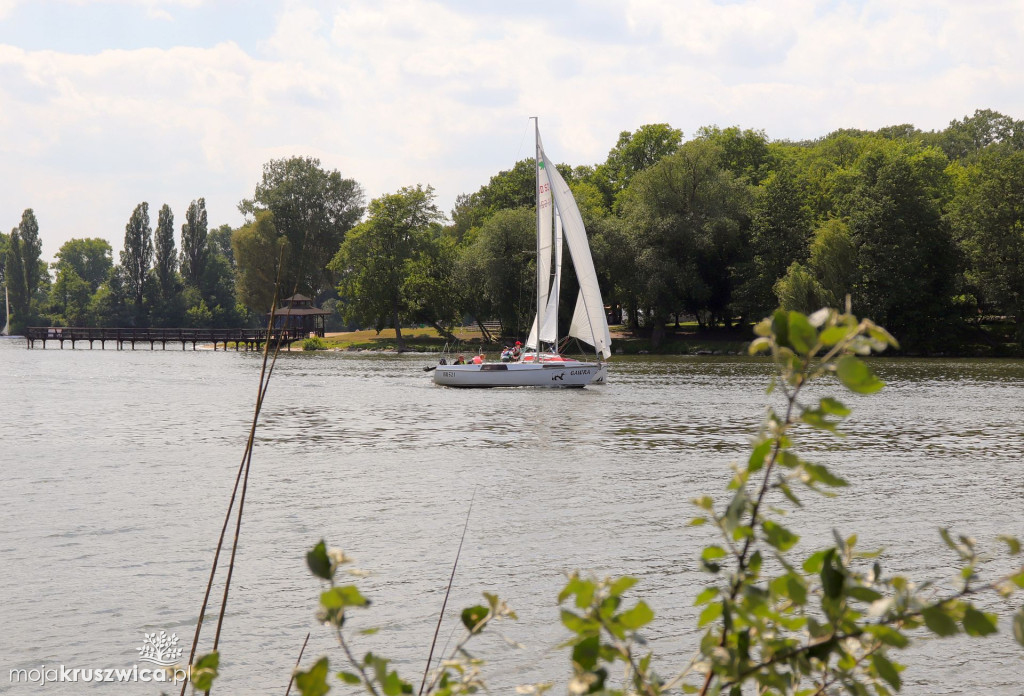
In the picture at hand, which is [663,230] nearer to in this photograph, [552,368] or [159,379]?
[552,368]

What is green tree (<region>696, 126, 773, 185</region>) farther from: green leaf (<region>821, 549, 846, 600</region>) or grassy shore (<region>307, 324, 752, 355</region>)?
green leaf (<region>821, 549, 846, 600</region>)

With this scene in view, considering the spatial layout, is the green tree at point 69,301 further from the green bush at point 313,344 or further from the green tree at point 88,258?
the green bush at point 313,344

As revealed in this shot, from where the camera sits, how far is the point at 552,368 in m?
43.6

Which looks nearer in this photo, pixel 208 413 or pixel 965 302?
pixel 208 413

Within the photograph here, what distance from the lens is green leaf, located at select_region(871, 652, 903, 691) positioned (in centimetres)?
216

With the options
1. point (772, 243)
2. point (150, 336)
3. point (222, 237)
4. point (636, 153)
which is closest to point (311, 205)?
point (150, 336)

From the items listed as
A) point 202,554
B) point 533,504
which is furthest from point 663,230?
point 202,554

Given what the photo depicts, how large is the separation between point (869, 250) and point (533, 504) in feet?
195

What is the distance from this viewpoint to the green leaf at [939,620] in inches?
76.5

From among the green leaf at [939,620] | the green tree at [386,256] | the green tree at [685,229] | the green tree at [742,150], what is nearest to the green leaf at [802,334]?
the green leaf at [939,620]

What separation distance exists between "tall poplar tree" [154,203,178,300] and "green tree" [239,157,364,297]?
707 inches

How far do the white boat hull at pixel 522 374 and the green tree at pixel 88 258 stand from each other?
138 metres

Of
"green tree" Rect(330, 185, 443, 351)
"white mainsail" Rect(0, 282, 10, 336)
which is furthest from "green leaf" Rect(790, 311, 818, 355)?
"white mainsail" Rect(0, 282, 10, 336)
